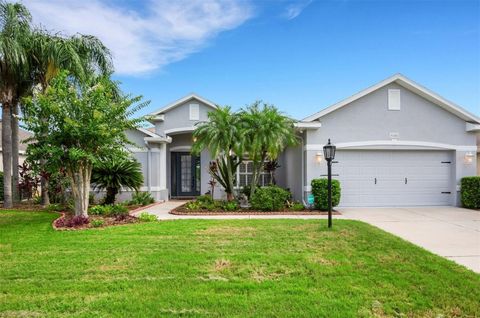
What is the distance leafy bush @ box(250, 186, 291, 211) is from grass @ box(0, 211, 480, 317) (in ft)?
11.7

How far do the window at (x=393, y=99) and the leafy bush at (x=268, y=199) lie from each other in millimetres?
5382

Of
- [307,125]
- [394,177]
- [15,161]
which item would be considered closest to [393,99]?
[394,177]

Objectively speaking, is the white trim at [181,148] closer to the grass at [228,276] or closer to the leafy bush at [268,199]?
the leafy bush at [268,199]

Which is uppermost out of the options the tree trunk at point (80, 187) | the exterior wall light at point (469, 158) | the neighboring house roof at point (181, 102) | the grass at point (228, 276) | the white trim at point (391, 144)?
the neighboring house roof at point (181, 102)

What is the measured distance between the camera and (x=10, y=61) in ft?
34.8

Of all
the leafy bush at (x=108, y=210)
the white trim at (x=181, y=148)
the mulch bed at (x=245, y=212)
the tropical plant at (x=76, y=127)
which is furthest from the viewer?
the white trim at (x=181, y=148)

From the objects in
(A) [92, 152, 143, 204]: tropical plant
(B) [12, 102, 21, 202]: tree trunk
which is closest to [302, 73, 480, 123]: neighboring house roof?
(A) [92, 152, 143, 204]: tropical plant

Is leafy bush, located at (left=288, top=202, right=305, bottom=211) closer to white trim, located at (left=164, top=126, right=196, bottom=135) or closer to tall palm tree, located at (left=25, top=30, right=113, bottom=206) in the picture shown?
white trim, located at (left=164, top=126, right=196, bottom=135)

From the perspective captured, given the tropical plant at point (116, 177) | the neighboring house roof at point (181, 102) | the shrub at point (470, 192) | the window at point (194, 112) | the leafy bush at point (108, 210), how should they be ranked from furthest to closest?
1. the window at point (194, 112)
2. the neighboring house roof at point (181, 102)
3. the shrub at point (470, 192)
4. the tropical plant at point (116, 177)
5. the leafy bush at point (108, 210)

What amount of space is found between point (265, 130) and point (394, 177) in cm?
556

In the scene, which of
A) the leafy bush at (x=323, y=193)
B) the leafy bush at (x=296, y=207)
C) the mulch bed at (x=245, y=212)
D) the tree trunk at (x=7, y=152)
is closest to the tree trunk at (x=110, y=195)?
the mulch bed at (x=245, y=212)

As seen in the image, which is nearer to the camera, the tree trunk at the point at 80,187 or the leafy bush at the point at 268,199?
the tree trunk at the point at 80,187

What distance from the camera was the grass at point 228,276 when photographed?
342 centimetres

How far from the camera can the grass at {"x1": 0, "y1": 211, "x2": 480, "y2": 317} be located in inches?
134
